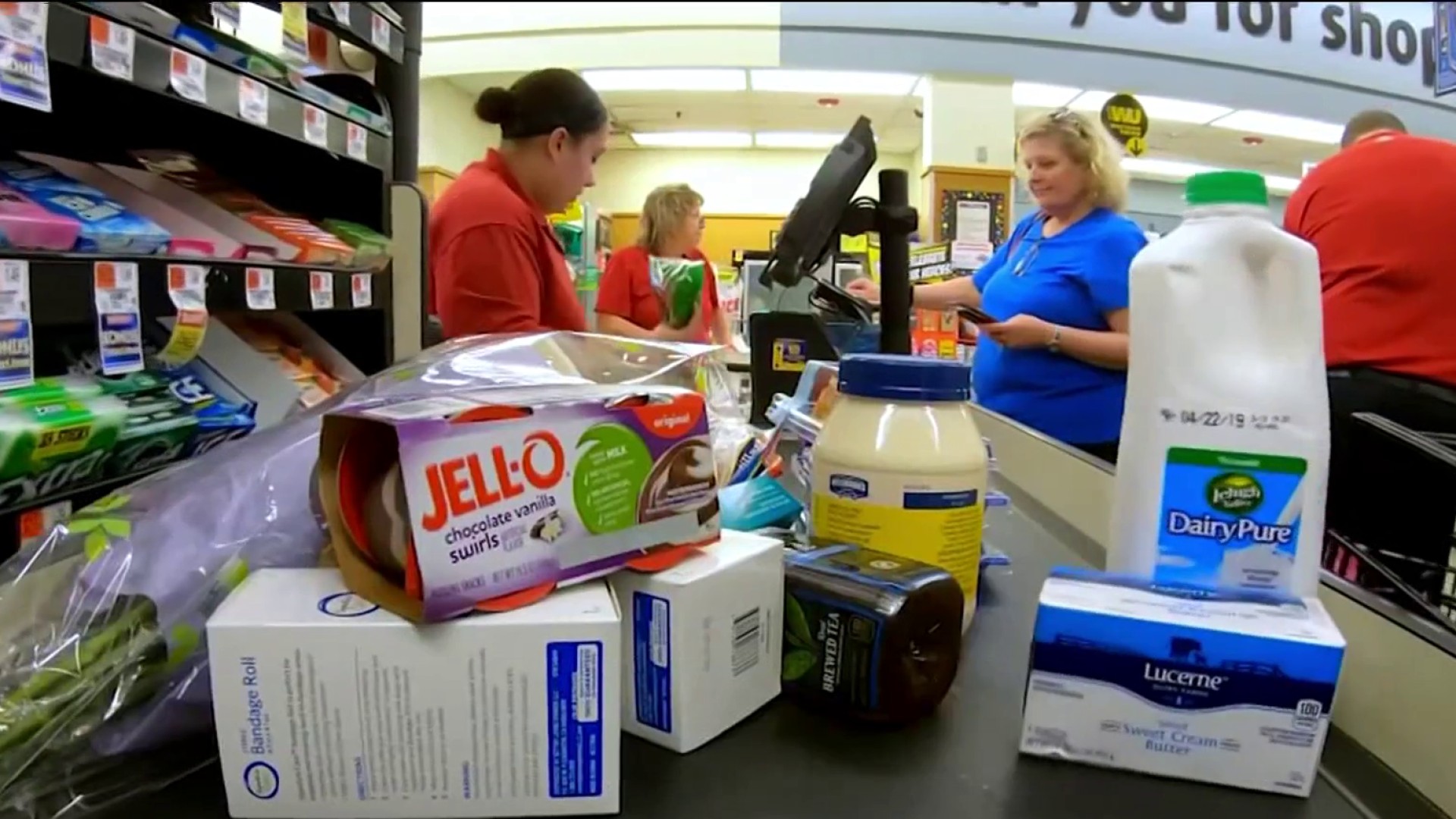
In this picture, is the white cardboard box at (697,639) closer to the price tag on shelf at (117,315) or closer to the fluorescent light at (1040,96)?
the price tag on shelf at (117,315)

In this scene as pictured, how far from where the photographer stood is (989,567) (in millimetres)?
980

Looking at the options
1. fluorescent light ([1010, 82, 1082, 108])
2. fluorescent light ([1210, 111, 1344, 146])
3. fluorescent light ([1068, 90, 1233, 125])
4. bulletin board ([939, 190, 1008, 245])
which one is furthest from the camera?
fluorescent light ([1210, 111, 1344, 146])

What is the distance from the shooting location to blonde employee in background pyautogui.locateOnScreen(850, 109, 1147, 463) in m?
2.02

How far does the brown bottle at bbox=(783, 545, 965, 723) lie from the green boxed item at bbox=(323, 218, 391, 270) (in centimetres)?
107

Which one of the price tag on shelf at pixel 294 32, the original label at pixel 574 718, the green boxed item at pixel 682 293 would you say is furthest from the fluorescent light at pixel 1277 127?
the original label at pixel 574 718

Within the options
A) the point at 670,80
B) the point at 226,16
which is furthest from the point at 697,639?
the point at 670,80

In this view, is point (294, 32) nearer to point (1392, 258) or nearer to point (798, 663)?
point (798, 663)

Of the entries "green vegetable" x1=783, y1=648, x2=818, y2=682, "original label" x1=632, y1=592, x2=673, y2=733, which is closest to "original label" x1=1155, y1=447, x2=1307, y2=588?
"green vegetable" x1=783, y1=648, x2=818, y2=682

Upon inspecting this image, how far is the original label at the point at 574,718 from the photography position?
0.52m

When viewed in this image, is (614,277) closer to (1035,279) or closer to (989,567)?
(1035,279)

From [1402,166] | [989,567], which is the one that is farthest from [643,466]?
[1402,166]

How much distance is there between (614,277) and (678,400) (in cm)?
304

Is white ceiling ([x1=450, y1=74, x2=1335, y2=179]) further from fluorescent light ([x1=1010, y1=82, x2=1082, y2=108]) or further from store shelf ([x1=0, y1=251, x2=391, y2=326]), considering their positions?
store shelf ([x1=0, y1=251, x2=391, y2=326])

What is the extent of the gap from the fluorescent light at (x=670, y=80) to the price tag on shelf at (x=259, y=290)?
272 inches
